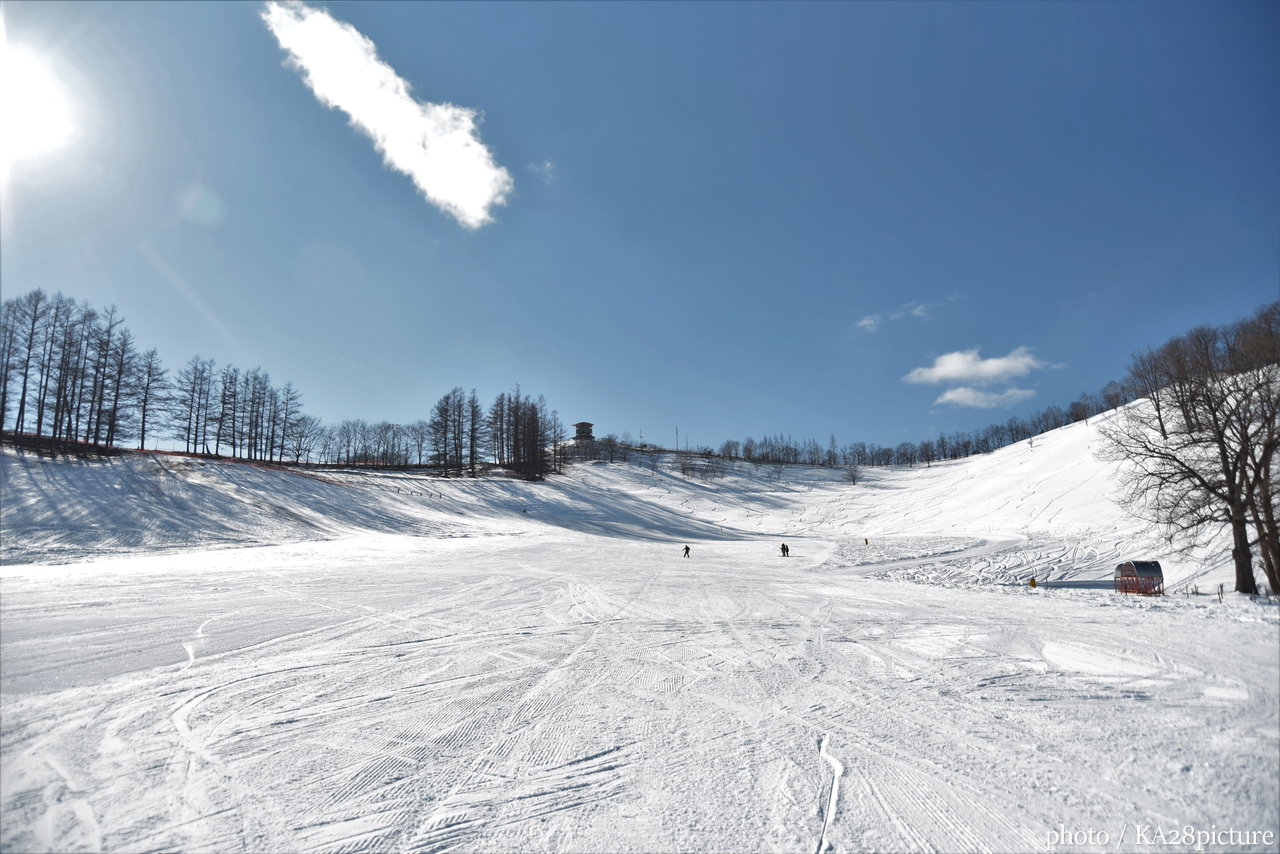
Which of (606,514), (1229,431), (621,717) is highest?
(1229,431)

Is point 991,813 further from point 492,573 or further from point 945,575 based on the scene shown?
point 945,575

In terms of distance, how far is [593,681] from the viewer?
6172mm

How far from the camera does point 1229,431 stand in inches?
289

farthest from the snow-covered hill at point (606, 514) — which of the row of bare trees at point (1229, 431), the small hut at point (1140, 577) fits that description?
the row of bare trees at point (1229, 431)

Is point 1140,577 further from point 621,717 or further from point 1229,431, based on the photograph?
point 621,717

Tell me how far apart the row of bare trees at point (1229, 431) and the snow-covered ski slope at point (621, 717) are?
1042mm

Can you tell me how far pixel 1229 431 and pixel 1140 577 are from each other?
296 inches

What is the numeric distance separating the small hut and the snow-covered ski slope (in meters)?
1.22

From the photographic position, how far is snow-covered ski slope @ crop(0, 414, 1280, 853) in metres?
3.14

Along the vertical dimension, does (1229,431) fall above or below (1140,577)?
above

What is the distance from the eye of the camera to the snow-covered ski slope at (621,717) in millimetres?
3143

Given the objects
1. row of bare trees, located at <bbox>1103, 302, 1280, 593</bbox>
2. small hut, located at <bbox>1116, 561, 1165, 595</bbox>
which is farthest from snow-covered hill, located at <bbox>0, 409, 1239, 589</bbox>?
row of bare trees, located at <bbox>1103, 302, 1280, 593</bbox>

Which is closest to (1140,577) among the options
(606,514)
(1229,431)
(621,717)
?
(1229,431)

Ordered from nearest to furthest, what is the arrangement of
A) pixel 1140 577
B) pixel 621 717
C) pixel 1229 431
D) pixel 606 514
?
Result: pixel 621 717 → pixel 1229 431 → pixel 1140 577 → pixel 606 514
